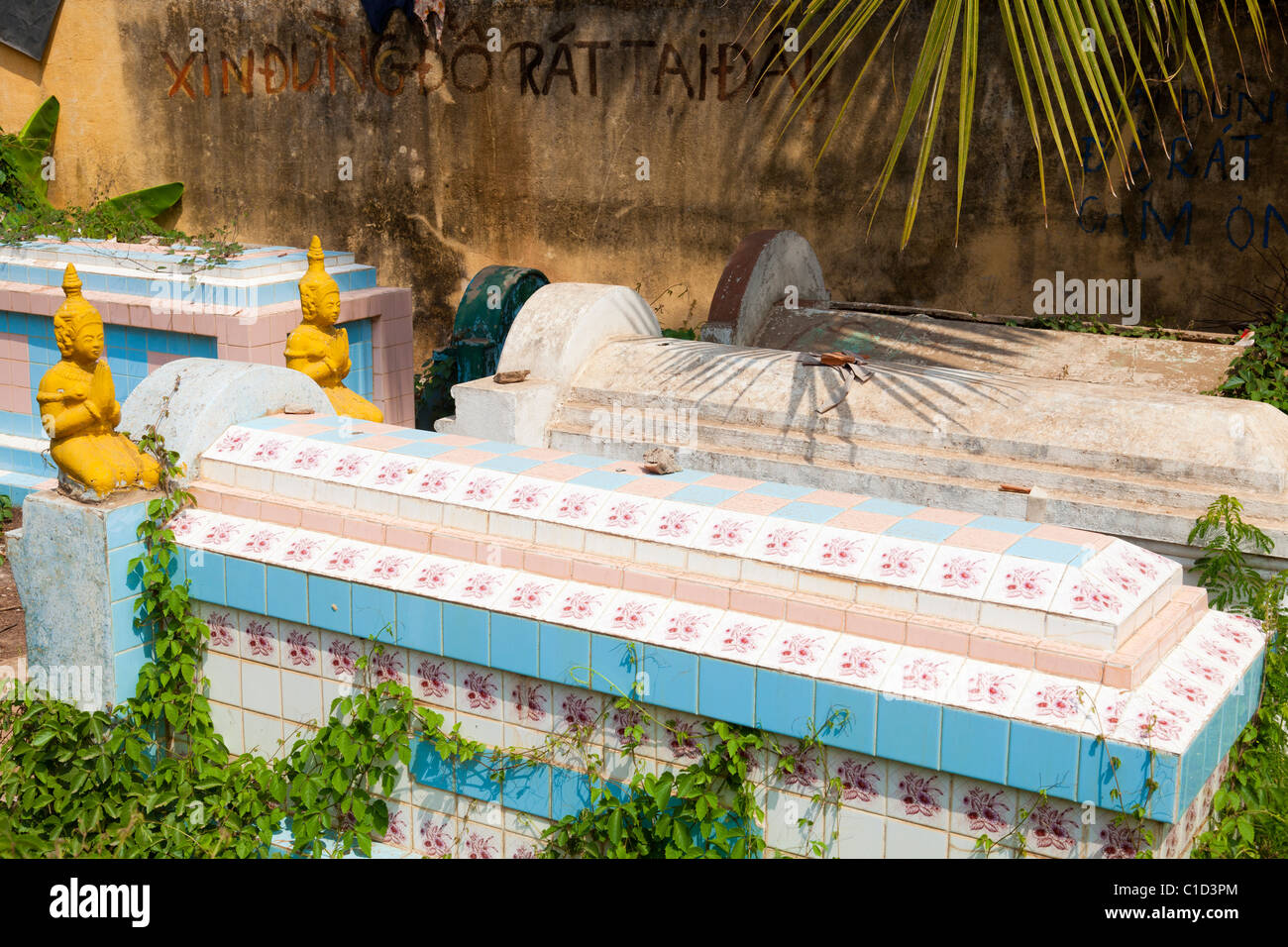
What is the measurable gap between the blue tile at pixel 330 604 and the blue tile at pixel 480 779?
494 millimetres

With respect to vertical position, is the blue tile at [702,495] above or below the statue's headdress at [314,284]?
below

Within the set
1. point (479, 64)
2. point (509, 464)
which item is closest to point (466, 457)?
point (509, 464)

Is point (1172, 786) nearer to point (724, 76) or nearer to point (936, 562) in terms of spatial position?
point (936, 562)

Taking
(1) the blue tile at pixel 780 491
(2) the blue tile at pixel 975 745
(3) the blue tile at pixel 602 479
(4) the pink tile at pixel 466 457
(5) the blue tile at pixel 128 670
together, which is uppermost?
(4) the pink tile at pixel 466 457

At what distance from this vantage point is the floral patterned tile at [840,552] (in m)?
3.35

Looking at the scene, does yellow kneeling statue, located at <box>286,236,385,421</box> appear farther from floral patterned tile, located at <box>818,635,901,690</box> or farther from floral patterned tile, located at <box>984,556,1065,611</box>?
floral patterned tile, located at <box>984,556,1065,611</box>

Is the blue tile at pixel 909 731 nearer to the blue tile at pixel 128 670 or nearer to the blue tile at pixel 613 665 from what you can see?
the blue tile at pixel 613 665

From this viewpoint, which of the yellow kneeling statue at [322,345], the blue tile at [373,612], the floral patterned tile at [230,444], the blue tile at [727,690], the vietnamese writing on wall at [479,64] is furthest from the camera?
the vietnamese writing on wall at [479,64]

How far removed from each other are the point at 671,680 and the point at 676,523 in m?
0.45

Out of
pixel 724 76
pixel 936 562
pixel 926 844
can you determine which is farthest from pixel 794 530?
pixel 724 76

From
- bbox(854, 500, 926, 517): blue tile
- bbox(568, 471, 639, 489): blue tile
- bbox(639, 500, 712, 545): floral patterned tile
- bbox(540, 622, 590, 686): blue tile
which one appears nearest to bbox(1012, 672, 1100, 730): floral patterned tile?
bbox(854, 500, 926, 517): blue tile

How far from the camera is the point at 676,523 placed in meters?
3.59

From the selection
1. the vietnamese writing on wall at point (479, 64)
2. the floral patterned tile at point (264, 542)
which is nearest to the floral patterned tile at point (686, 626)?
the floral patterned tile at point (264, 542)
